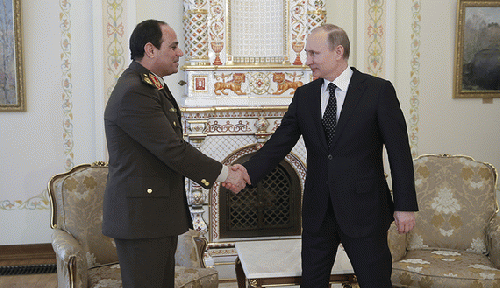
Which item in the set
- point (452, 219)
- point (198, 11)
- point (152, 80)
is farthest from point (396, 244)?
point (198, 11)

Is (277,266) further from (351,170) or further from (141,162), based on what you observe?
(141,162)

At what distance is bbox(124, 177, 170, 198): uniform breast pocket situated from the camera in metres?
2.22

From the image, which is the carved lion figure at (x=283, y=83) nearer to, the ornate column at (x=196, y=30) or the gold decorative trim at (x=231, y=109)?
the gold decorative trim at (x=231, y=109)

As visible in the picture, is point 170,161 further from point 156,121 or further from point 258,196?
point 258,196

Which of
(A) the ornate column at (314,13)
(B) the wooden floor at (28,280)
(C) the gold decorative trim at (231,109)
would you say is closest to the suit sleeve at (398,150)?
(C) the gold decorative trim at (231,109)

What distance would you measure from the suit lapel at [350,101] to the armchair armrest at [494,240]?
1518 millimetres

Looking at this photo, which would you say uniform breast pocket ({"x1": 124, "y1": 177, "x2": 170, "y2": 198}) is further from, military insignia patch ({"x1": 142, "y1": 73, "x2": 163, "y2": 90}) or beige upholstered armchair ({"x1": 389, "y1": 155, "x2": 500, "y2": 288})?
beige upholstered armchair ({"x1": 389, "y1": 155, "x2": 500, "y2": 288})

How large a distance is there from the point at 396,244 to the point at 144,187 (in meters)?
1.81

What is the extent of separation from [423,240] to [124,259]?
2.19 m

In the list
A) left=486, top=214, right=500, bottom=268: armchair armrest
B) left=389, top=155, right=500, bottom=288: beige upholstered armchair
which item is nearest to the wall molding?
left=389, top=155, right=500, bottom=288: beige upholstered armchair

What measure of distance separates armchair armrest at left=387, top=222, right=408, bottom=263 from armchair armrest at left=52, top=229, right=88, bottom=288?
186cm

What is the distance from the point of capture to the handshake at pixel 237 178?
2719mm

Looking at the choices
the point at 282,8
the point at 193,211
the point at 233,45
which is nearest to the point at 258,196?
the point at 193,211

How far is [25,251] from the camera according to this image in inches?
177
